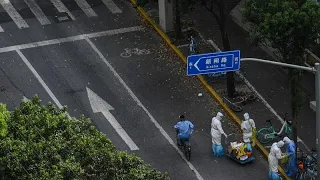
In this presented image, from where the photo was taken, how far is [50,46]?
37594 mm

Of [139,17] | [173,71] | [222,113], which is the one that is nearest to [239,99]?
[222,113]

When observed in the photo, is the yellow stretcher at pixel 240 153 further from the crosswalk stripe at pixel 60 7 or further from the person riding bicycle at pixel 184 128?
the crosswalk stripe at pixel 60 7

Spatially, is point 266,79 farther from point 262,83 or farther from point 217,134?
point 217,134

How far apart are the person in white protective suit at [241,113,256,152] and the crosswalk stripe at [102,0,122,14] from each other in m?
11.9

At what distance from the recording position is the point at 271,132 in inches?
1244

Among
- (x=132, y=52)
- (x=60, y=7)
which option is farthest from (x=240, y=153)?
(x=60, y=7)

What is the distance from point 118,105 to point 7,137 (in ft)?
39.7

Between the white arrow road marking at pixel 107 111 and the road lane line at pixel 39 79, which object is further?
the road lane line at pixel 39 79

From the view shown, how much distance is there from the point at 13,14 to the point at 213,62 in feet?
50.6

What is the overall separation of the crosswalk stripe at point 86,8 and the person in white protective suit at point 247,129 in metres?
12.2

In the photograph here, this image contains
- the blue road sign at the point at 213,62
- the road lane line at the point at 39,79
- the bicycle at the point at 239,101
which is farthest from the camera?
the road lane line at the point at 39,79

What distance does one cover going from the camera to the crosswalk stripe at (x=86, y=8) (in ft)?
133

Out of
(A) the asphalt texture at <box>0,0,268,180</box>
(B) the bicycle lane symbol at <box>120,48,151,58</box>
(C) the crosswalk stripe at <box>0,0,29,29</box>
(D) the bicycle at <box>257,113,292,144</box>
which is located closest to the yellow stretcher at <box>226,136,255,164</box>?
(A) the asphalt texture at <box>0,0,268,180</box>

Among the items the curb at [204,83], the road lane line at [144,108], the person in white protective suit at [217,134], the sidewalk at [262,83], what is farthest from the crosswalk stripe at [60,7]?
the person in white protective suit at [217,134]
